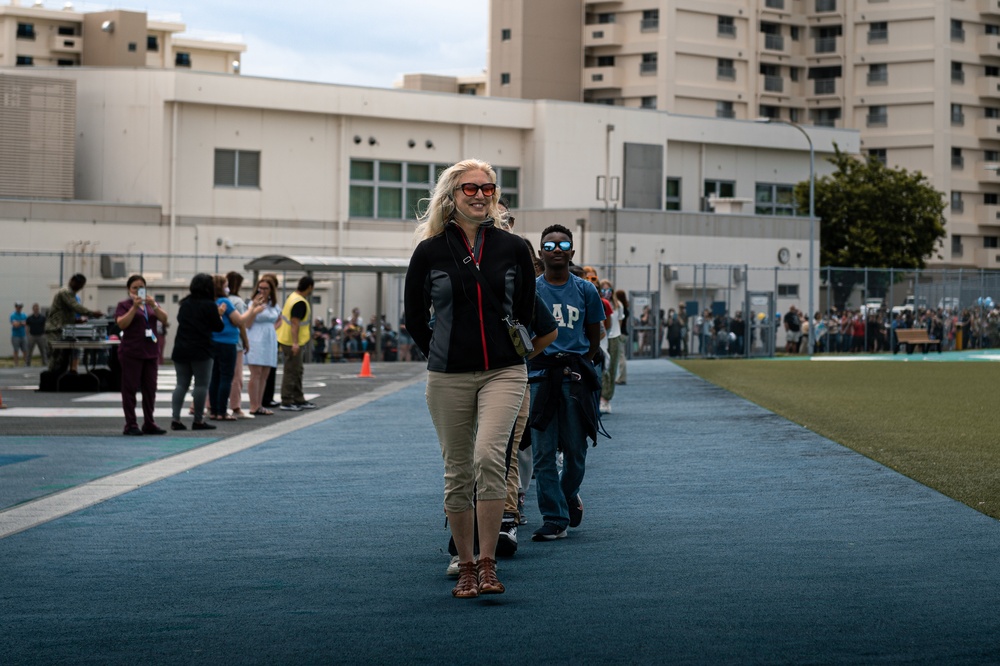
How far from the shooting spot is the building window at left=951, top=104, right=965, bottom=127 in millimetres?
83438

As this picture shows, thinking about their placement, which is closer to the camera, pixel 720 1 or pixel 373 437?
pixel 373 437

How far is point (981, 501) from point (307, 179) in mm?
40460

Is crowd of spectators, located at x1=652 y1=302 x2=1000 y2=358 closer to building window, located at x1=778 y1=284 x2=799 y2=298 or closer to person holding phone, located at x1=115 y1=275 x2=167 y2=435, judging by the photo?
building window, located at x1=778 y1=284 x2=799 y2=298

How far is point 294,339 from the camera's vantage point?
64.0 feet

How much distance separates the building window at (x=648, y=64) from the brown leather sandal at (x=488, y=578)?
7236 cm

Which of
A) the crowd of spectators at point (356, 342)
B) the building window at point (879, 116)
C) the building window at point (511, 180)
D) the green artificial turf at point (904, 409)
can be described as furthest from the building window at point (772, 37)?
the crowd of spectators at point (356, 342)

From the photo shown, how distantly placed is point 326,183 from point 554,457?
136 feet

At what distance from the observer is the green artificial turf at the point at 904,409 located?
11656 millimetres

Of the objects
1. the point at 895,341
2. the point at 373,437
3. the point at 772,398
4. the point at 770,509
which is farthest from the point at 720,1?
the point at 770,509

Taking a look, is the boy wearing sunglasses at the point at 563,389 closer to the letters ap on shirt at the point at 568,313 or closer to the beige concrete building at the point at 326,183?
the letters ap on shirt at the point at 568,313

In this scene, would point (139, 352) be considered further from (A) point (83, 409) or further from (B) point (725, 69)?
(B) point (725, 69)

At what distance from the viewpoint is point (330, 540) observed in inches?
330

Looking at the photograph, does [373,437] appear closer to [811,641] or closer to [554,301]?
[554,301]

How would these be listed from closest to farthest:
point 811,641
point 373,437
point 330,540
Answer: point 811,641 → point 330,540 → point 373,437
